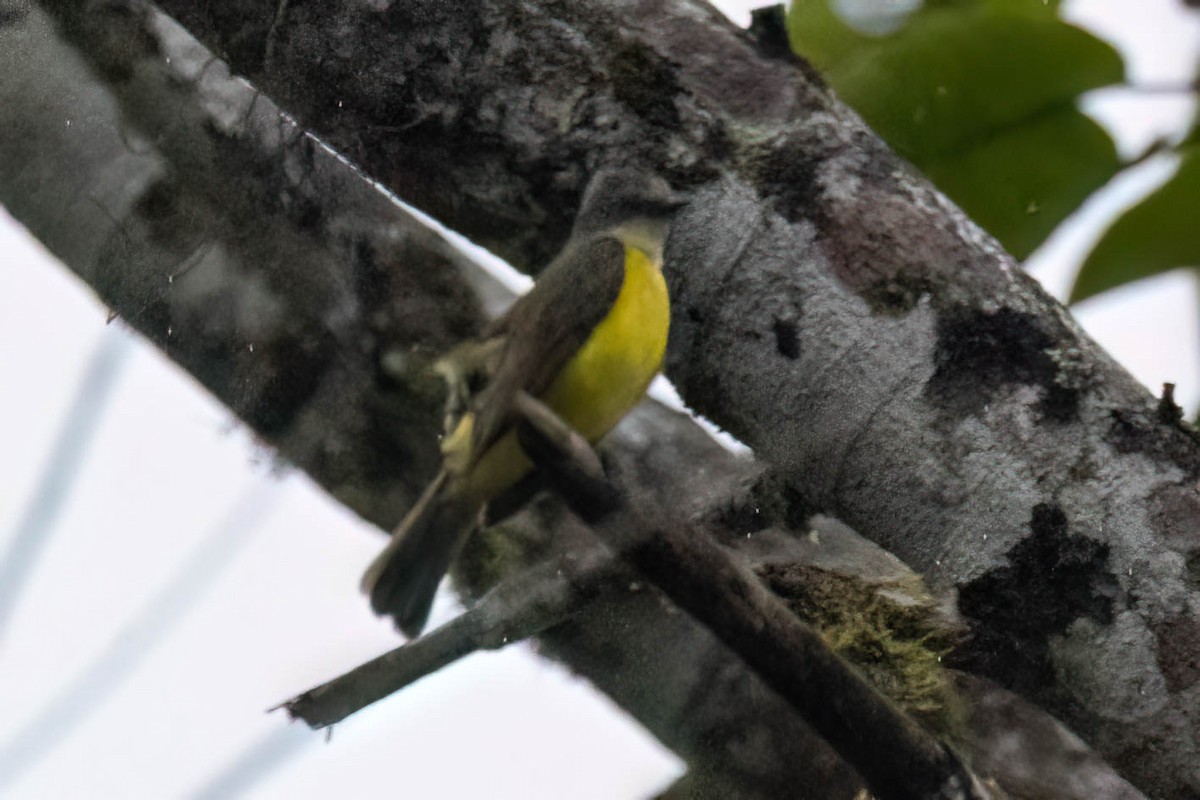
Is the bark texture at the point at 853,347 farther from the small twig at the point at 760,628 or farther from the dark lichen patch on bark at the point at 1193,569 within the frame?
the small twig at the point at 760,628

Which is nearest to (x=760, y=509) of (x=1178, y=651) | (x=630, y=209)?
(x=630, y=209)

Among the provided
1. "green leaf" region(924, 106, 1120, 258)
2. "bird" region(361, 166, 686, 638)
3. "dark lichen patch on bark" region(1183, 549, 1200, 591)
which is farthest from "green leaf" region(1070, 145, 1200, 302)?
"bird" region(361, 166, 686, 638)

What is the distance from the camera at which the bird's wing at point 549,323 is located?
28.9 inches

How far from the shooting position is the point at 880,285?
1.17m

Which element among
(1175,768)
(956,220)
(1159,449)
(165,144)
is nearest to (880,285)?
(956,220)

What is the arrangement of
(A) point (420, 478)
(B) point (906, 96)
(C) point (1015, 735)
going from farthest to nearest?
(B) point (906, 96) → (C) point (1015, 735) → (A) point (420, 478)

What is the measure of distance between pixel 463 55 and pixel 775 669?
66 cm

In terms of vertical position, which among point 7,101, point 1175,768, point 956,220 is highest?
point 956,220

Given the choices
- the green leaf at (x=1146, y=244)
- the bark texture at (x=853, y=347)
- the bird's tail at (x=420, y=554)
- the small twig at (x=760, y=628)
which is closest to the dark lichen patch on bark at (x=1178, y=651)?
the bark texture at (x=853, y=347)

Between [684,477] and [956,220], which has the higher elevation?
[956,220]

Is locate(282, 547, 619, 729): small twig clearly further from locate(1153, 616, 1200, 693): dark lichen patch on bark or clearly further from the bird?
locate(1153, 616, 1200, 693): dark lichen patch on bark

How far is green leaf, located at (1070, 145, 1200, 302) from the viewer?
1.48 metres

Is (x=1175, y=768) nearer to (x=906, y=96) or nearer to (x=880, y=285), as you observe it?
(x=880, y=285)

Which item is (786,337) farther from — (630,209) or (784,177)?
(630,209)
